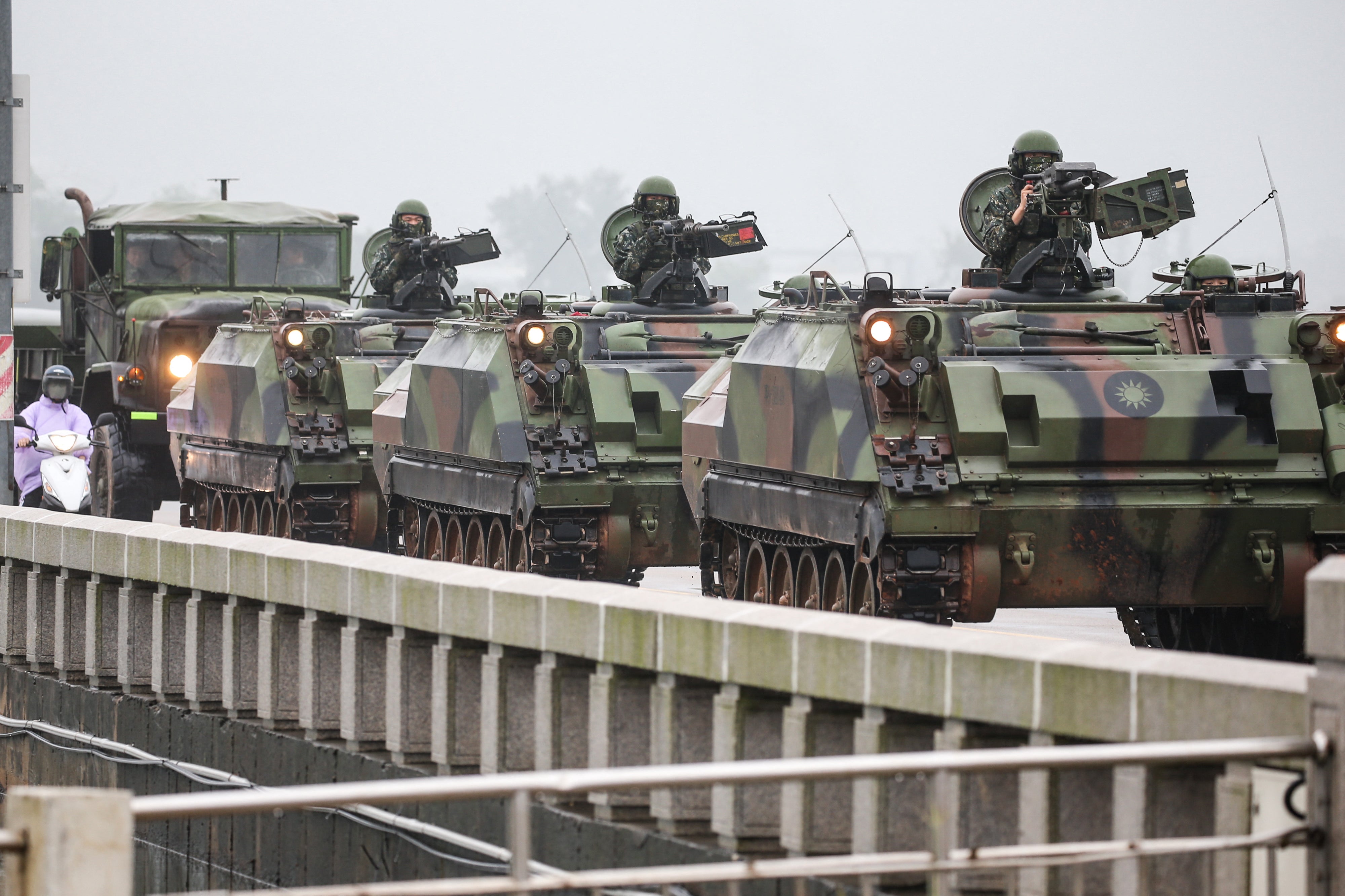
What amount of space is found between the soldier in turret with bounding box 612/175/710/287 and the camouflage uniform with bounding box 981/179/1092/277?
503 centimetres

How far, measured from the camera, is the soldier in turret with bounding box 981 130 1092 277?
18172mm

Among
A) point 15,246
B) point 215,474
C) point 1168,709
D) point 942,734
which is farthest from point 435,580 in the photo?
point 215,474

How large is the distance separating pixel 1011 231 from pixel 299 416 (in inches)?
332

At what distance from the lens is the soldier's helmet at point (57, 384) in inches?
792

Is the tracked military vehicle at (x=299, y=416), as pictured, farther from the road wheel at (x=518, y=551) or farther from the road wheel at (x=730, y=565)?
the road wheel at (x=730, y=565)

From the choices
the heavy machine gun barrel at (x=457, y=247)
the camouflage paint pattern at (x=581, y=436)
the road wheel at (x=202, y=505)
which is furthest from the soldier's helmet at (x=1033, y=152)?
the road wheel at (x=202, y=505)

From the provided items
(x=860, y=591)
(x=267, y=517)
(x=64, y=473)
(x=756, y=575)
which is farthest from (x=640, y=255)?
(x=860, y=591)

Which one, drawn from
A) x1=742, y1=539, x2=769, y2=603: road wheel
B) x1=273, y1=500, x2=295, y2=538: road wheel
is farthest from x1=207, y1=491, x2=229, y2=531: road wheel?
x1=742, y1=539, x2=769, y2=603: road wheel

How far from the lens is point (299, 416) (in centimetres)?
2400

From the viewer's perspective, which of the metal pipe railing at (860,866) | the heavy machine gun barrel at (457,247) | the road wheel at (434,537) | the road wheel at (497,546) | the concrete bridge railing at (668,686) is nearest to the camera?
the metal pipe railing at (860,866)

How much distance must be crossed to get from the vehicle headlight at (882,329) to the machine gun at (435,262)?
12101 mm

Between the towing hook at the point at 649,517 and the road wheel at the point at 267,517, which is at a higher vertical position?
the towing hook at the point at 649,517

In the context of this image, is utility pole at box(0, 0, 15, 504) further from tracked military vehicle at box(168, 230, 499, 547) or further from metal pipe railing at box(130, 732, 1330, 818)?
metal pipe railing at box(130, 732, 1330, 818)

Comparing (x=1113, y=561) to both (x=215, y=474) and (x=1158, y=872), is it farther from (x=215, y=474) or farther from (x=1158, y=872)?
(x=215, y=474)
